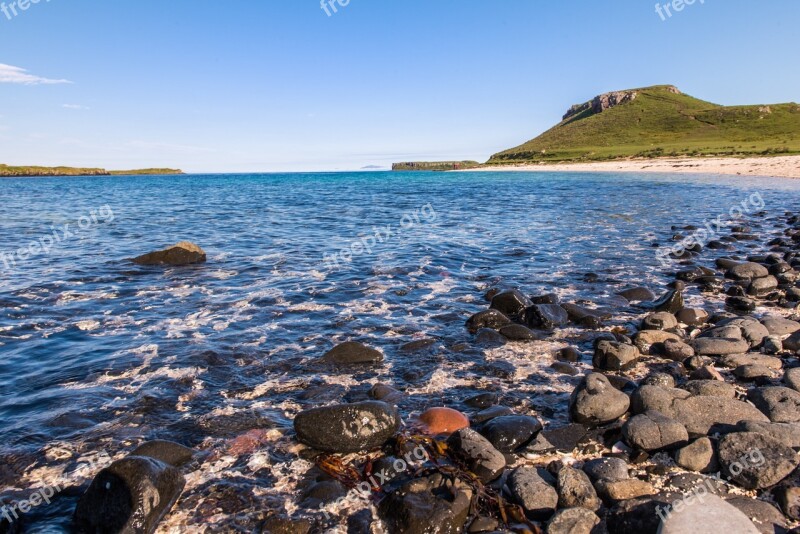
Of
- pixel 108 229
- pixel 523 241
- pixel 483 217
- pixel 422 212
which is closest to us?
pixel 523 241

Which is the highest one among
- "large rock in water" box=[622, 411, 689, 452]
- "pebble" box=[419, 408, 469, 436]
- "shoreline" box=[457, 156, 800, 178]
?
"shoreline" box=[457, 156, 800, 178]

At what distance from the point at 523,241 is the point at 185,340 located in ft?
55.9

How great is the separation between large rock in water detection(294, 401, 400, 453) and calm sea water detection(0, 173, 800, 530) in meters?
0.46

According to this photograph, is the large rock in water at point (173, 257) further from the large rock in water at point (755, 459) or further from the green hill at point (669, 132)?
the green hill at point (669, 132)

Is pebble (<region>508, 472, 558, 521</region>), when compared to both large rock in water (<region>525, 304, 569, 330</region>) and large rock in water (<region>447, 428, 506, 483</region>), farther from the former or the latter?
large rock in water (<region>525, 304, 569, 330</region>)

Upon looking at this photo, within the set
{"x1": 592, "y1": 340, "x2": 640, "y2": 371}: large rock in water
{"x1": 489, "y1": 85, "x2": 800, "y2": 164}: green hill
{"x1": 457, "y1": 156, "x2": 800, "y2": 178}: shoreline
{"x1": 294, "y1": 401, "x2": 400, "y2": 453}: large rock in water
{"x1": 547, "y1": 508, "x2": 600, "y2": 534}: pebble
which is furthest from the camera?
{"x1": 489, "y1": 85, "x2": 800, "y2": 164}: green hill

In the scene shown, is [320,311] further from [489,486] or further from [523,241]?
[523,241]

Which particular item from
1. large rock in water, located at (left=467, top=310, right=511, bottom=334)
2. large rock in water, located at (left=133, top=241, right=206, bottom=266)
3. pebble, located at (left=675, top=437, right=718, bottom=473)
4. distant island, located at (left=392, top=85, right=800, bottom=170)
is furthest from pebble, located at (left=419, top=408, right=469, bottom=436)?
distant island, located at (left=392, top=85, right=800, bottom=170)

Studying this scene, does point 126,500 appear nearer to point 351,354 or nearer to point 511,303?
point 351,354

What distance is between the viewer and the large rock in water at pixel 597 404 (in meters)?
6.56

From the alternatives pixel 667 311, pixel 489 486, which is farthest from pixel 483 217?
pixel 489 486

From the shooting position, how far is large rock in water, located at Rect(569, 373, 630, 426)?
6.56 metres

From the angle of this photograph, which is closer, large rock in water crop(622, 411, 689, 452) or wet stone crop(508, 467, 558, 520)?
wet stone crop(508, 467, 558, 520)

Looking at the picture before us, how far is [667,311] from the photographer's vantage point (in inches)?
436
